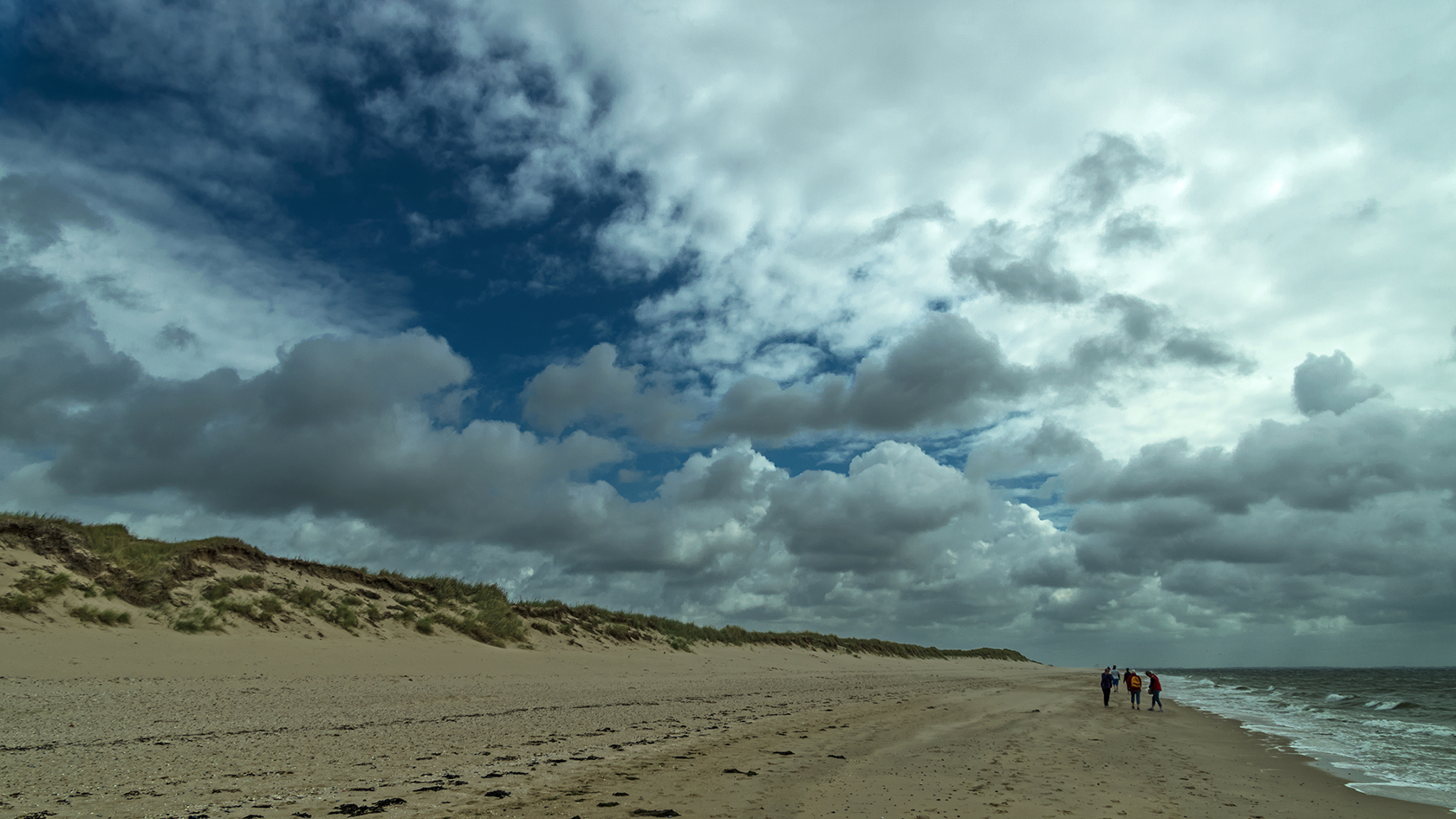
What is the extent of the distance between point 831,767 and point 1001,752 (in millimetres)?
4711

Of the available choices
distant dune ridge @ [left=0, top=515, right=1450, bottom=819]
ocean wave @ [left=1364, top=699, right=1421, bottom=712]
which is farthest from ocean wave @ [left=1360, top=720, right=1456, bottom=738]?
ocean wave @ [left=1364, top=699, right=1421, bottom=712]

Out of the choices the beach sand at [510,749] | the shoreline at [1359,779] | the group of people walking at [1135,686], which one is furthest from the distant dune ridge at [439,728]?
the group of people walking at [1135,686]

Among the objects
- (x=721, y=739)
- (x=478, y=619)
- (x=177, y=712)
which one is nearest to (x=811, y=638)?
(x=478, y=619)

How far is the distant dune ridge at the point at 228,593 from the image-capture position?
17.6 meters

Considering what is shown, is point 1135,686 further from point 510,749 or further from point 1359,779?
point 510,749

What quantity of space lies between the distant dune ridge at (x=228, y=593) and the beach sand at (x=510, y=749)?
1.15 meters

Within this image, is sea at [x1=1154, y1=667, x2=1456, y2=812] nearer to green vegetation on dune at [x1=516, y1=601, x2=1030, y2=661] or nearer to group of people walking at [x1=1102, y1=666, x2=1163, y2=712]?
group of people walking at [x1=1102, y1=666, x2=1163, y2=712]

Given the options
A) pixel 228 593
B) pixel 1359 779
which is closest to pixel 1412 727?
pixel 1359 779

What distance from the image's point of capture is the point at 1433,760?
1670cm

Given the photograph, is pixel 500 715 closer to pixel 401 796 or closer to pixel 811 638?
pixel 401 796

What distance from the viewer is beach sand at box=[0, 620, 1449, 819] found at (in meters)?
7.87

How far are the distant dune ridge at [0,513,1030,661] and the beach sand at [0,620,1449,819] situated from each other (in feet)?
3.79

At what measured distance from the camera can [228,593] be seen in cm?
2114

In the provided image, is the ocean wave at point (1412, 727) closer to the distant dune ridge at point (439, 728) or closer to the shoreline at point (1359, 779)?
the distant dune ridge at point (439, 728)
